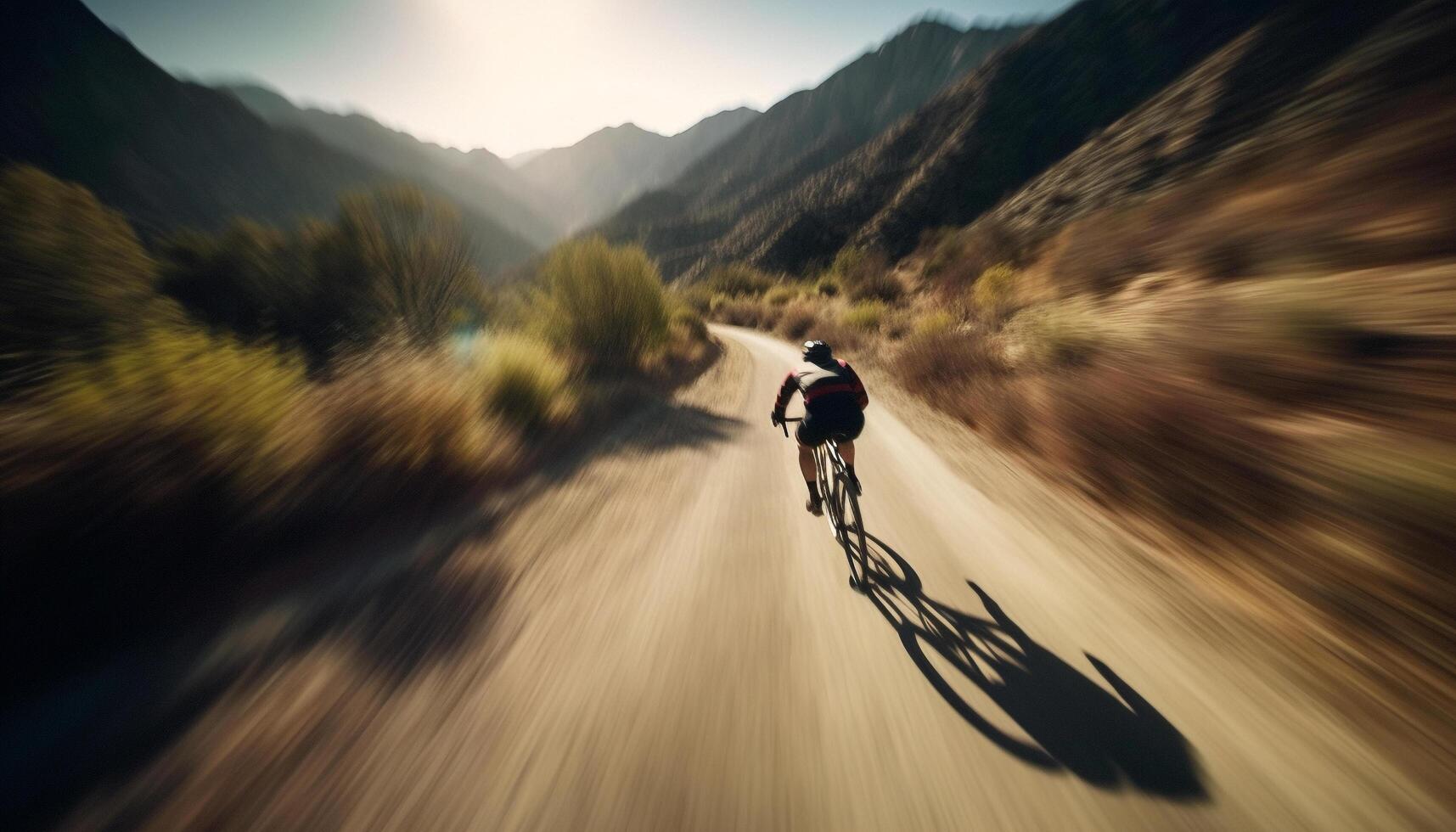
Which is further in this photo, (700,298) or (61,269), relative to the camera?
(700,298)

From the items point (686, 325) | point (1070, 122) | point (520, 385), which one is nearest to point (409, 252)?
point (520, 385)

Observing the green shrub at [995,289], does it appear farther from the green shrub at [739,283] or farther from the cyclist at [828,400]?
the green shrub at [739,283]

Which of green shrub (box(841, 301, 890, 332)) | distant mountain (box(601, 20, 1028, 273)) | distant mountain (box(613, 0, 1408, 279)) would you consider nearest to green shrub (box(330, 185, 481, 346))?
green shrub (box(841, 301, 890, 332))

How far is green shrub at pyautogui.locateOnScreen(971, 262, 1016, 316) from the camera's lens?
37.0 ft

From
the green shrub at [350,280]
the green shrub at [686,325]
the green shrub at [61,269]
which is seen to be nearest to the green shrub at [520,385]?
the green shrub at [350,280]

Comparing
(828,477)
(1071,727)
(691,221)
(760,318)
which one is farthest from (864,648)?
(691,221)

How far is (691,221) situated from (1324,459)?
7647 centimetres

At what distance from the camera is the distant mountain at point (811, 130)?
→ 73312 millimetres

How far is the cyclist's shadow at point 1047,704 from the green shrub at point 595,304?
8744mm

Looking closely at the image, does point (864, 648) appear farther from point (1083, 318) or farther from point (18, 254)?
point (18, 254)

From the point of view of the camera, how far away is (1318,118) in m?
12.7

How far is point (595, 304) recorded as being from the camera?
35.1 ft

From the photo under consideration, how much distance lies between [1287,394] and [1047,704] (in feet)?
10.3

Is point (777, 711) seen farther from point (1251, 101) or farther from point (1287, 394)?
point (1251, 101)
